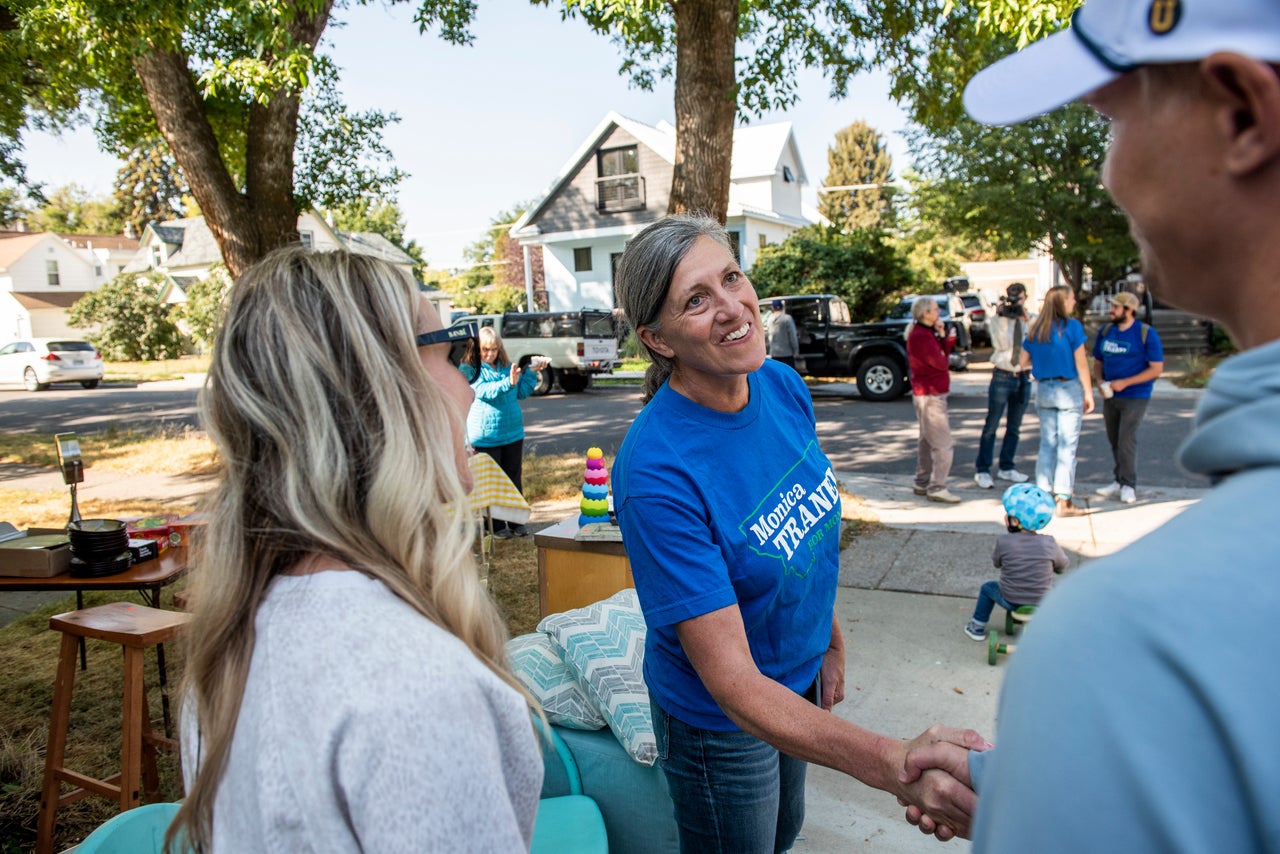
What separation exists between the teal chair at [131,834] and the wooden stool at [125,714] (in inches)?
53.6

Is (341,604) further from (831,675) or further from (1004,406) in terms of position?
(1004,406)

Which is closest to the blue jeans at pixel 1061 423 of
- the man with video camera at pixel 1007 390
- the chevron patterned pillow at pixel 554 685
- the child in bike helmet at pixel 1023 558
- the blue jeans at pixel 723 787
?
the man with video camera at pixel 1007 390

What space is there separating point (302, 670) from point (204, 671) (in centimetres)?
27

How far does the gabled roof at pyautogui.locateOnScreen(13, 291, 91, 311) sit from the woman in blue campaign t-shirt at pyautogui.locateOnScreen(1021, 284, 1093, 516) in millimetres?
55954

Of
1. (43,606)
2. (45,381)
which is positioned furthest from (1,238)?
(43,606)

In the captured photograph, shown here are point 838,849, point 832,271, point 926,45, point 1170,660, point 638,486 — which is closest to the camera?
point 1170,660

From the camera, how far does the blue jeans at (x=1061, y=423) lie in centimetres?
761

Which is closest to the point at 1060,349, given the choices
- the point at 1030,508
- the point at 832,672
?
the point at 1030,508

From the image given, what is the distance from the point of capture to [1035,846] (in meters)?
0.60

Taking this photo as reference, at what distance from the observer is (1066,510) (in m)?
7.72

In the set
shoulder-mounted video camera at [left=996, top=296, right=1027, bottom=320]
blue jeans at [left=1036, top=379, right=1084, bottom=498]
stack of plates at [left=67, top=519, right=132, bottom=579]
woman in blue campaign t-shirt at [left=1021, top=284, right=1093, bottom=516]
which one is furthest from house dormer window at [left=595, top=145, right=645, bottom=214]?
stack of plates at [left=67, top=519, right=132, bottom=579]

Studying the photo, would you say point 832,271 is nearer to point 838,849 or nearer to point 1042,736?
point 838,849

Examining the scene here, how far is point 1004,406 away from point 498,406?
506cm

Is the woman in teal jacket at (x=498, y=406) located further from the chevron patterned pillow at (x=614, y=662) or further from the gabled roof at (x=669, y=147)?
the gabled roof at (x=669, y=147)
